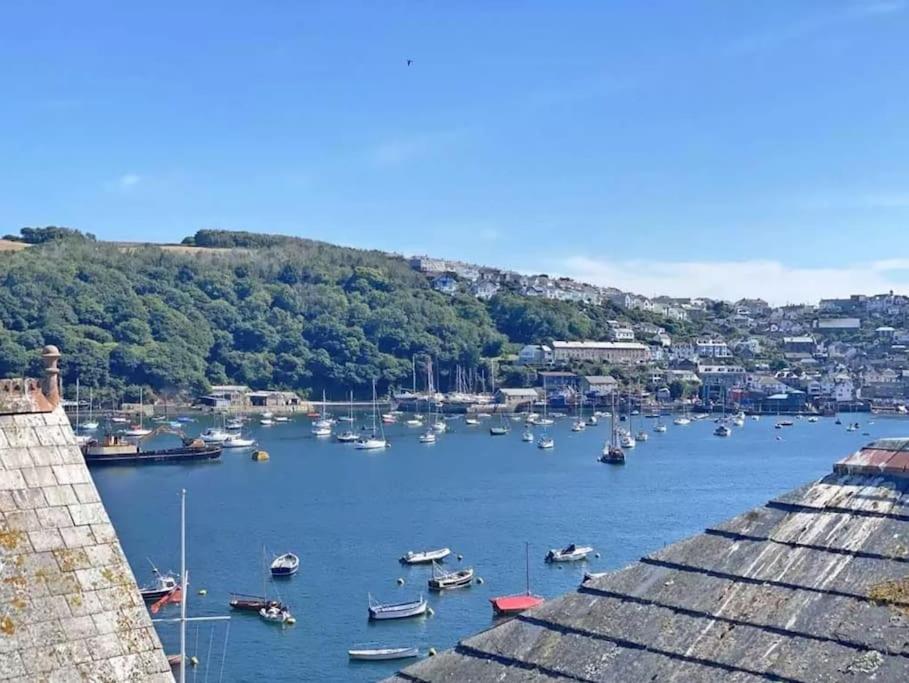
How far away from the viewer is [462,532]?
42.0 metres

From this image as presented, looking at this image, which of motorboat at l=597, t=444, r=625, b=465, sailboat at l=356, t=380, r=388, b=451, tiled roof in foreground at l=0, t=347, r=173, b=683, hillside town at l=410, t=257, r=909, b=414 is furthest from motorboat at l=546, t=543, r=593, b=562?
hillside town at l=410, t=257, r=909, b=414

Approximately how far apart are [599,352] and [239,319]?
3897 centimetres

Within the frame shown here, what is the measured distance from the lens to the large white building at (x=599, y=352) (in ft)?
412

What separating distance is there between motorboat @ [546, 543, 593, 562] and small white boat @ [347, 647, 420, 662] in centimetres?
1064

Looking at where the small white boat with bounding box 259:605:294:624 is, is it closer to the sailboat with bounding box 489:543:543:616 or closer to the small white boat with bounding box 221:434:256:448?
the sailboat with bounding box 489:543:543:616

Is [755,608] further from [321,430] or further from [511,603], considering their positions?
[321,430]

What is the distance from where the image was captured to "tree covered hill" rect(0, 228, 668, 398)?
350 feet

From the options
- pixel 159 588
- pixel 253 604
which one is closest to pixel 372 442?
pixel 159 588

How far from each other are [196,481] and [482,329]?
72842 mm

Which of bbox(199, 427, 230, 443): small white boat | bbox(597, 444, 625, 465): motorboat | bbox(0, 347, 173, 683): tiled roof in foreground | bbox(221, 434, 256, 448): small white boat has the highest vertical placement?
bbox(0, 347, 173, 683): tiled roof in foreground

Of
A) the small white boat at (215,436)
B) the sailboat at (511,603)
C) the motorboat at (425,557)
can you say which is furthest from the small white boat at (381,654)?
the small white boat at (215,436)

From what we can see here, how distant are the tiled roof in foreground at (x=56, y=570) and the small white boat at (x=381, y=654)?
2007 cm

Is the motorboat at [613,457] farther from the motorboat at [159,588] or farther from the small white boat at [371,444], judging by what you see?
the motorboat at [159,588]

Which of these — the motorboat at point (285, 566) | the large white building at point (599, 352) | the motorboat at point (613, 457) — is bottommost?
the motorboat at point (285, 566)
